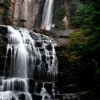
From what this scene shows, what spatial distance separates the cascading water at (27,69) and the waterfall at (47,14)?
35.2 ft

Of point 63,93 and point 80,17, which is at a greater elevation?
point 80,17

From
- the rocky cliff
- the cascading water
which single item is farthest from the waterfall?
the cascading water

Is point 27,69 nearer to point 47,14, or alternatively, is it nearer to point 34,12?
point 34,12

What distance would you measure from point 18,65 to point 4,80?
1674mm

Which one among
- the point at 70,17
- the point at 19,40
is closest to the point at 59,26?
the point at 70,17

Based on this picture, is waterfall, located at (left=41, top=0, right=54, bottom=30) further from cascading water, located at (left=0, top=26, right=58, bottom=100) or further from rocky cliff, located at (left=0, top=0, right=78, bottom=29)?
cascading water, located at (left=0, top=26, right=58, bottom=100)

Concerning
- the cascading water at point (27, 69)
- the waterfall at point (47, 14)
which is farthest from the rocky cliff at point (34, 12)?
the cascading water at point (27, 69)

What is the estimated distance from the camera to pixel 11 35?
2345cm

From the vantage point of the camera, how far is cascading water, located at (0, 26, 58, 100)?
64.6 ft

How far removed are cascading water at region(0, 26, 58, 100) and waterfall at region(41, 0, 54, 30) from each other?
10724 mm

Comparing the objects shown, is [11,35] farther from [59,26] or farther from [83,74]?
[59,26]

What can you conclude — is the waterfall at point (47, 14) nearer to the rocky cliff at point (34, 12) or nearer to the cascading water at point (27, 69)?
the rocky cliff at point (34, 12)

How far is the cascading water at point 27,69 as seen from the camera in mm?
19688

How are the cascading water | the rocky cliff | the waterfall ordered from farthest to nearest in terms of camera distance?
the waterfall → the rocky cliff → the cascading water
